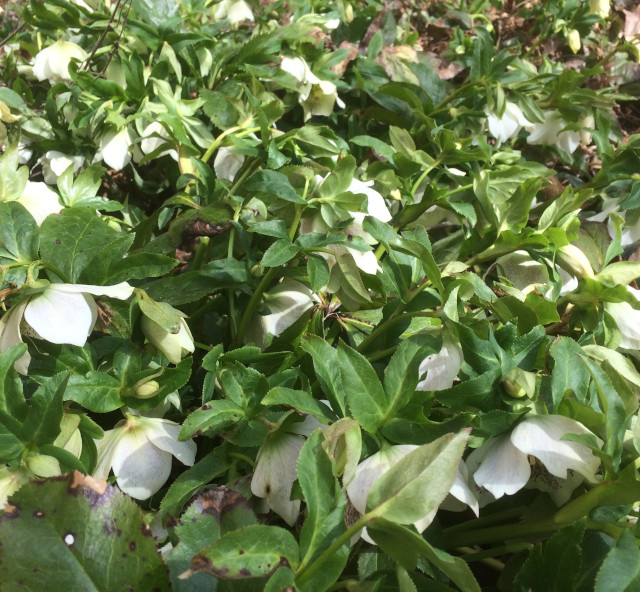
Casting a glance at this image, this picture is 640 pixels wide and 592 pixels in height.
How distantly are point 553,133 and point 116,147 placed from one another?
76 cm

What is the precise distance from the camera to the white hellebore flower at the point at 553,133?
3.72 ft

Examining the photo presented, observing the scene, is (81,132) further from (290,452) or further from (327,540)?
(327,540)

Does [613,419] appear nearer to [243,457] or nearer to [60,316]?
[243,457]

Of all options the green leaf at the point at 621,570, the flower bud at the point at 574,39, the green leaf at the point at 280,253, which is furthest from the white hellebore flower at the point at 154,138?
the flower bud at the point at 574,39

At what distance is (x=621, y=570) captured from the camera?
440 mm

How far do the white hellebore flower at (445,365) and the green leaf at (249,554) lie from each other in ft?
0.75

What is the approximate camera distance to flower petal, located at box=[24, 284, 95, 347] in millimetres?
571

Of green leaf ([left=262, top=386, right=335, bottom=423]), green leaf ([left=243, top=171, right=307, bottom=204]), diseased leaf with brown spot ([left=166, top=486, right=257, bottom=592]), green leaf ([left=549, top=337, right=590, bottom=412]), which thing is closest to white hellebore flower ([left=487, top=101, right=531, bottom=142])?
green leaf ([left=243, top=171, right=307, bottom=204])

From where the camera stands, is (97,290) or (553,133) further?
(553,133)

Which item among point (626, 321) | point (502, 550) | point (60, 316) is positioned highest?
point (60, 316)

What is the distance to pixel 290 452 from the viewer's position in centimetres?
58

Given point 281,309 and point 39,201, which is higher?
point 39,201

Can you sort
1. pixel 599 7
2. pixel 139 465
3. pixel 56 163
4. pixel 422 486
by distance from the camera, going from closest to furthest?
1. pixel 422 486
2. pixel 139 465
3. pixel 56 163
4. pixel 599 7

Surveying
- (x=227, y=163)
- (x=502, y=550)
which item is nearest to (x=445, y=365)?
(x=502, y=550)
